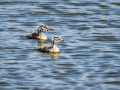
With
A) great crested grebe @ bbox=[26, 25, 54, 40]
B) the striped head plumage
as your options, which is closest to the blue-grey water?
great crested grebe @ bbox=[26, 25, 54, 40]

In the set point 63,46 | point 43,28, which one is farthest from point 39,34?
point 63,46

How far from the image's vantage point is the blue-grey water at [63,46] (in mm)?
14336

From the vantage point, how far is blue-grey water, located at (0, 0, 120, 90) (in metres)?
14.3

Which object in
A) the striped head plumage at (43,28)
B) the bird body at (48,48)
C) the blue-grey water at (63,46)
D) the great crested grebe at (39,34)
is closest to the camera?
the blue-grey water at (63,46)

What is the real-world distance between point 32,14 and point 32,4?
2.79 meters

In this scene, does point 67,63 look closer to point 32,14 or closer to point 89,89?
point 89,89

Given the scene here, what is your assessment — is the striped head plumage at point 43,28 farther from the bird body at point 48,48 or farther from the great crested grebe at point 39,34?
the bird body at point 48,48

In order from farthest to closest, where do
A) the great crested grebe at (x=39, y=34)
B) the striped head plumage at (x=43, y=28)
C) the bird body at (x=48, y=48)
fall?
the striped head plumage at (x=43, y=28), the great crested grebe at (x=39, y=34), the bird body at (x=48, y=48)

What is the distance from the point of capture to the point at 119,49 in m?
18.5

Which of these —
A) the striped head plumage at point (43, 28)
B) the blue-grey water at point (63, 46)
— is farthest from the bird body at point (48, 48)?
the striped head plumage at point (43, 28)

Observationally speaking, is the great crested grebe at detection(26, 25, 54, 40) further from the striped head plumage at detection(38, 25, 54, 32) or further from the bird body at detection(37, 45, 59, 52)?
the bird body at detection(37, 45, 59, 52)

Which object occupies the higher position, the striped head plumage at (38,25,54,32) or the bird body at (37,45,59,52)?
the striped head plumage at (38,25,54,32)

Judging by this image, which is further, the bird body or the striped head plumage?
the striped head plumage

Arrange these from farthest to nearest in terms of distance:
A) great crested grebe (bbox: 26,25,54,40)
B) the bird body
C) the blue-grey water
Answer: great crested grebe (bbox: 26,25,54,40) → the bird body → the blue-grey water
